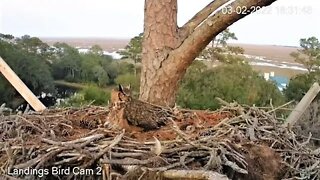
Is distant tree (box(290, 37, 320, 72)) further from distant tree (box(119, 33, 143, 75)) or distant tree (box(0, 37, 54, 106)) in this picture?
distant tree (box(0, 37, 54, 106))

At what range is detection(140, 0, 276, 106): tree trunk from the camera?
4.14 ft

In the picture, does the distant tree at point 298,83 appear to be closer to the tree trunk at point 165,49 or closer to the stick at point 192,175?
the tree trunk at point 165,49

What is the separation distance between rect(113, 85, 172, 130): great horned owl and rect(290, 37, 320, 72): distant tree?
211 cm

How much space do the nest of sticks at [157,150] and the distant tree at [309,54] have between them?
6.52 feet

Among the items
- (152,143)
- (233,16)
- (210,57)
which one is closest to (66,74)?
(210,57)

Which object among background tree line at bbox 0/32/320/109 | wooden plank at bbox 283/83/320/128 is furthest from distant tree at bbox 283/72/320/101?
wooden plank at bbox 283/83/320/128

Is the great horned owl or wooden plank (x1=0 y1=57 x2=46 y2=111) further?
wooden plank (x1=0 y1=57 x2=46 y2=111)

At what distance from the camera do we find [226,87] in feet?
9.11

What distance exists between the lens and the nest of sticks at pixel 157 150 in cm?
84

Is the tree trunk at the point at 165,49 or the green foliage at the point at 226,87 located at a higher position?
the tree trunk at the point at 165,49

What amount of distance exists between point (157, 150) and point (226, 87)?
6.48ft

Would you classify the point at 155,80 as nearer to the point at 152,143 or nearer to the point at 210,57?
the point at 152,143

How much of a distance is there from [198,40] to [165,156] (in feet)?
1.35

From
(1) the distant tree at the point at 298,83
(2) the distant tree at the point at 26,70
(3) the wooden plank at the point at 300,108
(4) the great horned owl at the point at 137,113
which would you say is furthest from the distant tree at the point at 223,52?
(4) the great horned owl at the point at 137,113
